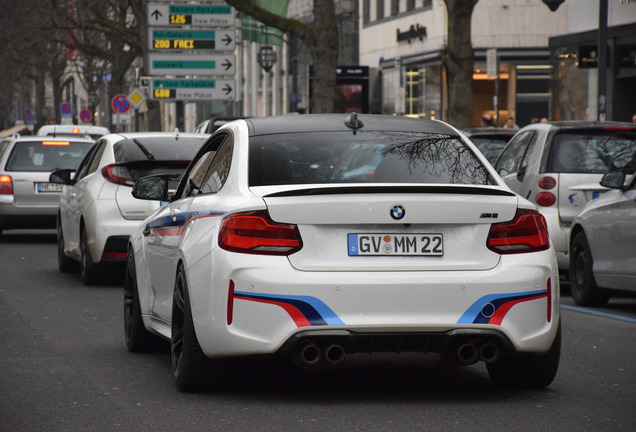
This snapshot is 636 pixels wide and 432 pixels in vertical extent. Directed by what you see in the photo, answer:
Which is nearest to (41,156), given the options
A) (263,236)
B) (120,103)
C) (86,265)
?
(86,265)

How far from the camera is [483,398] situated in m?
6.92

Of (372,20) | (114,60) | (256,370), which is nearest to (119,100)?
(114,60)

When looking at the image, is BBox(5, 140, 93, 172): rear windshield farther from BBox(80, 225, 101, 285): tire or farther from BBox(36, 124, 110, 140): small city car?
BBox(36, 124, 110, 140): small city car

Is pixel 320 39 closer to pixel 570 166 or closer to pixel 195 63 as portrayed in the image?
pixel 195 63

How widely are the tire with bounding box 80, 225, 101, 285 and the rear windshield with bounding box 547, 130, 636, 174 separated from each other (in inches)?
179

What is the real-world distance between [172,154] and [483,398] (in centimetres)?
704

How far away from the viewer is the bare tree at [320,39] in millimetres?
28000

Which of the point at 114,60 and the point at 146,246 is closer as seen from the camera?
the point at 146,246

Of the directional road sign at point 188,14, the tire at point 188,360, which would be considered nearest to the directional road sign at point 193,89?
the directional road sign at point 188,14

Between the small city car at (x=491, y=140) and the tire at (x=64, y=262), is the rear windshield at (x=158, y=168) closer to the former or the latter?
the tire at (x=64, y=262)

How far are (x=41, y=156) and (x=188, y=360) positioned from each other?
47.9ft

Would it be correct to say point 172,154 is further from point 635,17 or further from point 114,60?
point 114,60

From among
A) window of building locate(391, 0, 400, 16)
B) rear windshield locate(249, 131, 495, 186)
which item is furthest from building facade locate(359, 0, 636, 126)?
rear windshield locate(249, 131, 495, 186)

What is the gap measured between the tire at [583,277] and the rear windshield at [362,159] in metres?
4.84
